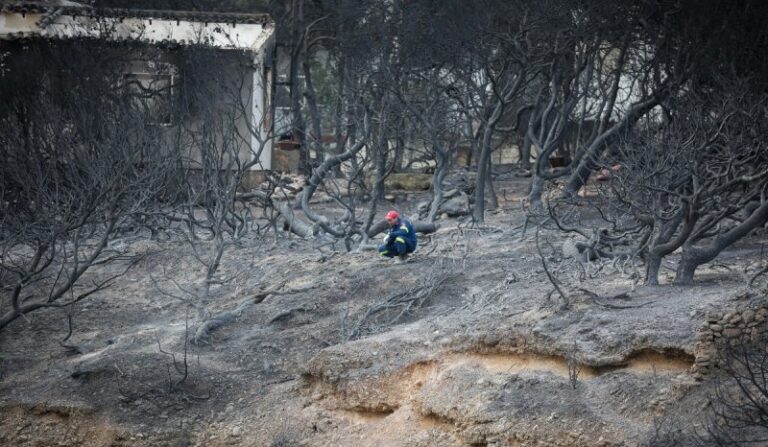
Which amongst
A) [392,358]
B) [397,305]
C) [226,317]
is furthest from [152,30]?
[392,358]

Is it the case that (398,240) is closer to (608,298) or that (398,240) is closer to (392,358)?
(392,358)

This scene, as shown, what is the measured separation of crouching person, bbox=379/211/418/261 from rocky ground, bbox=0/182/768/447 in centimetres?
20

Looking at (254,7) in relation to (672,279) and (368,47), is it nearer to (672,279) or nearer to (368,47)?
(368,47)

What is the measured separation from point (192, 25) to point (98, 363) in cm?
1525

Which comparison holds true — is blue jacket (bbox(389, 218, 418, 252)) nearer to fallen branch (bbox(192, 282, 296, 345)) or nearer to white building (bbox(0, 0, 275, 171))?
fallen branch (bbox(192, 282, 296, 345))

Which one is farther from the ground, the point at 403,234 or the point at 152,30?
the point at 152,30

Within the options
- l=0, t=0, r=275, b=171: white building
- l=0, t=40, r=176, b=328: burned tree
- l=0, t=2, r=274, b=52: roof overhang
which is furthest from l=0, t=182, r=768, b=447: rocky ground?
l=0, t=2, r=274, b=52: roof overhang

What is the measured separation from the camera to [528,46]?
70.6ft

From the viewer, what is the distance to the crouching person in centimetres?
1508

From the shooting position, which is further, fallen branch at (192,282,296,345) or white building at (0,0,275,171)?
white building at (0,0,275,171)

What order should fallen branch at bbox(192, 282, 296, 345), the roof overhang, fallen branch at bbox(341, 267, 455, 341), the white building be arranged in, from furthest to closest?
the roof overhang < the white building < fallen branch at bbox(192, 282, 296, 345) < fallen branch at bbox(341, 267, 455, 341)

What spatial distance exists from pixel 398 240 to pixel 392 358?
13.2ft

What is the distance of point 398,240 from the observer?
1507 centimetres

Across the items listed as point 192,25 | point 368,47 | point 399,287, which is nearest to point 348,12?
point 368,47
